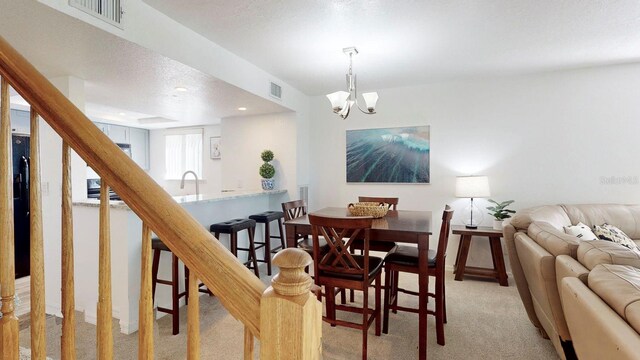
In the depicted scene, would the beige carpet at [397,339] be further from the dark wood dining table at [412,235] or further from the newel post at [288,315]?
the newel post at [288,315]

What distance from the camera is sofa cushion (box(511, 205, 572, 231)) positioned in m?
2.64

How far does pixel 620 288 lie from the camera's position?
4.11ft

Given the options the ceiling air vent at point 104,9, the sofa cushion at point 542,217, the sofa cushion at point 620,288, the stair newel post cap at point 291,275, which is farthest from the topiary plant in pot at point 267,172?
the stair newel post cap at point 291,275

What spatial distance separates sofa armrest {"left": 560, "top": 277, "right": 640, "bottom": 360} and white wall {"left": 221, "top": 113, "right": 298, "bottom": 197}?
11.0 feet

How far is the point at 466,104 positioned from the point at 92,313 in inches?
176

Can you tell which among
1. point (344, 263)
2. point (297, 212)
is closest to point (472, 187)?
point (297, 212)

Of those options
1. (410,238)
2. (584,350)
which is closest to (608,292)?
(584,350)

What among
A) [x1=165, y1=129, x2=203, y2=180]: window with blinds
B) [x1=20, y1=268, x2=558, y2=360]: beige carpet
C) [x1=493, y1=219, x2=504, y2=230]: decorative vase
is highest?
[x1=165, y1=129, x2=203, y2=180]: window with blinds

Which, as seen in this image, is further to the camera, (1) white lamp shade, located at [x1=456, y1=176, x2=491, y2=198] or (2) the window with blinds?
(2) the window with blinds

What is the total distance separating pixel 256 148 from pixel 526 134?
3500 millimetres

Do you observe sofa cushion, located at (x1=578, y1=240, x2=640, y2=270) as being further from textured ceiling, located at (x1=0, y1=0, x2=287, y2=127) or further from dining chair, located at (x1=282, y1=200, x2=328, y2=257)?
textured ceiling, located at (x1=0, y1=0, x2=287, y2=127)

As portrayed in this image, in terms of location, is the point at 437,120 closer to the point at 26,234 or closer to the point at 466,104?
the point at 466,104

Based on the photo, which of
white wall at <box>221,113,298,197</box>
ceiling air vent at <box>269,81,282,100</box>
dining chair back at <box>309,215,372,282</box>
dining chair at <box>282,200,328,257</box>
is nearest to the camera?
dining chair back at <box>309,215,372,282</box>

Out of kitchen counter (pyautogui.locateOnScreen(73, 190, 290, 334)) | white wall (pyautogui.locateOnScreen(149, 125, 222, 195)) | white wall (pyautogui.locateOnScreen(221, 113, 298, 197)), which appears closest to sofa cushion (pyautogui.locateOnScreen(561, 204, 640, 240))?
white wall (pyautogui.locateOnScreen(221, 113, 298, 197))
